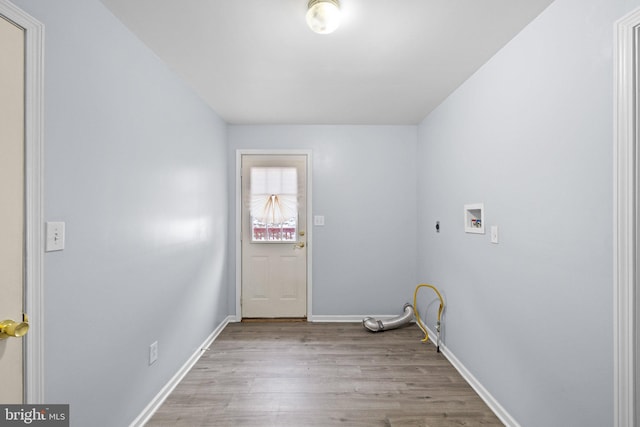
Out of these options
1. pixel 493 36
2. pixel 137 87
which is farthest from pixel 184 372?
pixel 493 36

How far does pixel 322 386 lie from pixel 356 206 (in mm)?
2042

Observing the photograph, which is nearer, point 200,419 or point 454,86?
point 200,419

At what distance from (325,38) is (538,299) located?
1.98 metres

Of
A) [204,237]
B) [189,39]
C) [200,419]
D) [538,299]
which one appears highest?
[189,39]

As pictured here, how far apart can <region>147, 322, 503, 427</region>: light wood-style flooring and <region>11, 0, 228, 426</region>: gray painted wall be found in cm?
37

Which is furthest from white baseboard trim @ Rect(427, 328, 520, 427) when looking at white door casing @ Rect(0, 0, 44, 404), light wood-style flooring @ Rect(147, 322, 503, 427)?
white door casing @ Rect(0, 0, 44, 404)

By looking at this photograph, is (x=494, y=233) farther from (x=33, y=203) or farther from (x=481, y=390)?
(x=33, y=203)

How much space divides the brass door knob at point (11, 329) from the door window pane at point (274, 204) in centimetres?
265

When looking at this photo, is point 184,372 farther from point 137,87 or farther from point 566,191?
point 566,191

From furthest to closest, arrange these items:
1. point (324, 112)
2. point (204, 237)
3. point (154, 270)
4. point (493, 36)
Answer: point (324, 112) < point (204, 237) < point (154, 270) < point (493, 36)

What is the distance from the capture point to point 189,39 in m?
1.84

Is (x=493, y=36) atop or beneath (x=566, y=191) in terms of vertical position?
atop

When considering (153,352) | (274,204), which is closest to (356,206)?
(274,204)

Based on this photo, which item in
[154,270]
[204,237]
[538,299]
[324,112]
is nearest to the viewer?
[538,299]
